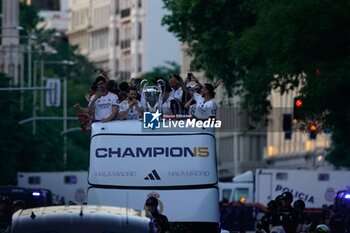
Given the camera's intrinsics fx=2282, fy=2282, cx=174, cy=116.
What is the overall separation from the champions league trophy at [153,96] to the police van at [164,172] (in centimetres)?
75

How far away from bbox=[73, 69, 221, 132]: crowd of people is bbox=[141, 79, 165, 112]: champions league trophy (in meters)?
0.03

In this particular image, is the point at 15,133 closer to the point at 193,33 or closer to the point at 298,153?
the point at 193,33

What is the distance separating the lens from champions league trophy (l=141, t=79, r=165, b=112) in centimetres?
3547

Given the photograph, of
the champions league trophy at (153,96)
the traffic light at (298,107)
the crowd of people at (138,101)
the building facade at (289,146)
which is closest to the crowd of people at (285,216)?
the crowd of people at (138,101)

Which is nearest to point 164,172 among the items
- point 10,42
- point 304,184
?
point 304,184

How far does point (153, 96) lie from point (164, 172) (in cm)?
167

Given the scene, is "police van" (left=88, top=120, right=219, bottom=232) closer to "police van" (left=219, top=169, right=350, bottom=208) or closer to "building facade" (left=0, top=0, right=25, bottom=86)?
"police van" (left=219, top=169, right=350, bottom=208)

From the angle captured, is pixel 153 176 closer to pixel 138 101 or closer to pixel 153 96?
pixel 138 101

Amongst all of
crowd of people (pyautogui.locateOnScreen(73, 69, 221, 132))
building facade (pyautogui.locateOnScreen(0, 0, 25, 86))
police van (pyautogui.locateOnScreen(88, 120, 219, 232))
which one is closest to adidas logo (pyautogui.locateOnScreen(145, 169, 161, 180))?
police van (pyautogui.locateOnScreen(88, 120, 219, 232))

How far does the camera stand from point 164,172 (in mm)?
34625

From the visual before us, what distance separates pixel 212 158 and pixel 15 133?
4979cm

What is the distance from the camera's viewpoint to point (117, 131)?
3481 cm

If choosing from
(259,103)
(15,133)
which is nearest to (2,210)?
(259,103)

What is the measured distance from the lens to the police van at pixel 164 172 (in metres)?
34.6
